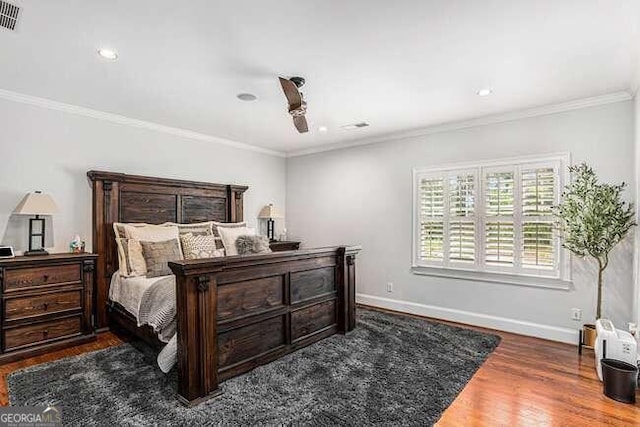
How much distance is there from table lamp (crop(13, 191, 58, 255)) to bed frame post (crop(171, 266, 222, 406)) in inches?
81.7

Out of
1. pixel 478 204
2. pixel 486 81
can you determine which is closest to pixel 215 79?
pixel 486 81

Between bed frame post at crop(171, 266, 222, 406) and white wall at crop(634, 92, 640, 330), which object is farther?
white wall at crop(634, 92, 640, 330)

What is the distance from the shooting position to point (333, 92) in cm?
350

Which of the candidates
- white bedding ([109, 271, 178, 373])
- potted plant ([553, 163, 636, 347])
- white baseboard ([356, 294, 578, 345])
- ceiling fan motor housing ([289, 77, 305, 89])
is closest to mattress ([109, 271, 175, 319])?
white bedding ([109, 271, 178, 373])

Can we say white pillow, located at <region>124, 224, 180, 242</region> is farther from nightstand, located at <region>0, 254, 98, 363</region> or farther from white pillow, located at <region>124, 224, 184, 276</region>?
nightstand, located at <region>0, 254, 98, 363</region>

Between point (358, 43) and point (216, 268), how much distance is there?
2003mm

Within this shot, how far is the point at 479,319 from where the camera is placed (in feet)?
14.2

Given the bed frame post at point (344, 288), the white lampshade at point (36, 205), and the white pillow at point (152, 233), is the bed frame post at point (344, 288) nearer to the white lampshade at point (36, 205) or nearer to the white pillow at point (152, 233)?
the white pillow at point (152, 233)

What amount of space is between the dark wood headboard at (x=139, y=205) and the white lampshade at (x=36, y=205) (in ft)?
1.68

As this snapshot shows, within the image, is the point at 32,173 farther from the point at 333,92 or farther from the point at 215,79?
the point at 333,92

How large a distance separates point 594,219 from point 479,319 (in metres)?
1.79

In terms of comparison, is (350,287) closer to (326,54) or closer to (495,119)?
(326,54)

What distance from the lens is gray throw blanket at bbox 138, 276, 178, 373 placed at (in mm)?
2648

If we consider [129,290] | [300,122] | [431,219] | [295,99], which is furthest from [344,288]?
[129,290]
